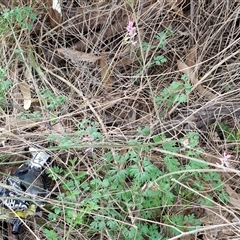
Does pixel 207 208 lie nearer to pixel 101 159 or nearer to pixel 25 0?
pixel 101 159

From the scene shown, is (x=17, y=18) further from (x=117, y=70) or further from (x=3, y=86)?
(x=117, y=70)

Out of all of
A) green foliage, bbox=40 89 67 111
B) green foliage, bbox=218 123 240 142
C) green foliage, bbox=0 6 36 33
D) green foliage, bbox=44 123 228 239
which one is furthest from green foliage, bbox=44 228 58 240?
green foliage, bbox=0 6 36 33

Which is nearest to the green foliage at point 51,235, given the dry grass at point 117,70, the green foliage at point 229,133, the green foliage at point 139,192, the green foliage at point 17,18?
the green foliage at point 139,192

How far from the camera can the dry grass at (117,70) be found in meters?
1.96

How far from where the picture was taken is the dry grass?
196cm

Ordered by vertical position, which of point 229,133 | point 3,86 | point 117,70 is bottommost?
point 229,133

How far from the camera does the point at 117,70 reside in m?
2.15

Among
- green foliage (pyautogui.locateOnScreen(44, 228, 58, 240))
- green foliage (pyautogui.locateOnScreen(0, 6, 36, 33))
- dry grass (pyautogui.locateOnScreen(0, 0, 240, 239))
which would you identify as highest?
green foliage (pyautogui.locateOnScreen(0, 6, 36, 33))

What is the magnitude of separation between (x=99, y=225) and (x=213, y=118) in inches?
25.8

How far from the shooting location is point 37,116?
1932 mm

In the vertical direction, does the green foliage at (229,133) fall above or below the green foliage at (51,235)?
below

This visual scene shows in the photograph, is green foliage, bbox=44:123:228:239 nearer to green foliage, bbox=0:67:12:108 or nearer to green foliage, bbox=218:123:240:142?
green foliage, bbox=218:123:240:142

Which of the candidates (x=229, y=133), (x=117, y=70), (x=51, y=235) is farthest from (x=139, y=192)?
(x=117, y=70)

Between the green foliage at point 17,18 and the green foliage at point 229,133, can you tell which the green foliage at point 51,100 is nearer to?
the green foliage at point 17,18
